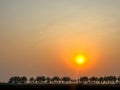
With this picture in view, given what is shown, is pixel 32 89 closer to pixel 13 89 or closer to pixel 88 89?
pixel 13 89

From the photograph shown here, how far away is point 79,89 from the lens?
347ft

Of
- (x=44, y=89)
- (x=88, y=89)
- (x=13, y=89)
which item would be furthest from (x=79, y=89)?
(x=13, y=89)

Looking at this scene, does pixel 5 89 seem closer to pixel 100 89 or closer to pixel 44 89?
pixel 44 89

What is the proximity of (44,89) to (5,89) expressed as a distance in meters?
11.4

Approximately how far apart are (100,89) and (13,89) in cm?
2354

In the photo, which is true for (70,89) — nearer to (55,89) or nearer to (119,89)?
(55,89)

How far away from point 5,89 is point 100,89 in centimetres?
2563

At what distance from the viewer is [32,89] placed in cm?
10588

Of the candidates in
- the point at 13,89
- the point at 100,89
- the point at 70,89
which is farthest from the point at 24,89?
the point at 100,89

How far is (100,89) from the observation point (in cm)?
10794

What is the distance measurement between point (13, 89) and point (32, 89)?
212 inches

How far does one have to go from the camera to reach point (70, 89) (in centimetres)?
10362

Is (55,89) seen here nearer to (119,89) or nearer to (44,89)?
(44,89)

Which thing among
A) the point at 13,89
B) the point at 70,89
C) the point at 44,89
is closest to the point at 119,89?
the point at 70,89
